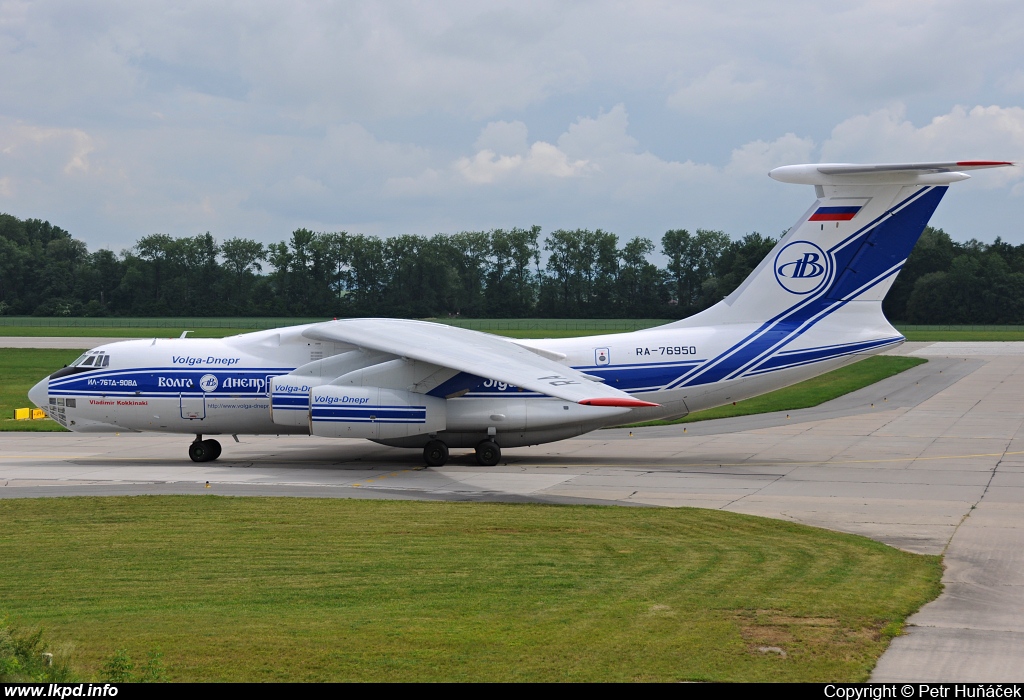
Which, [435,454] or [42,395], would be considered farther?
[42,395]

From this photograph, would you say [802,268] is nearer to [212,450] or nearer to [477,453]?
[477,453]

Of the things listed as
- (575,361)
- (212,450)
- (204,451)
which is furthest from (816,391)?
(204,451)

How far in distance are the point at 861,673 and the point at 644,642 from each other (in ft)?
5.97

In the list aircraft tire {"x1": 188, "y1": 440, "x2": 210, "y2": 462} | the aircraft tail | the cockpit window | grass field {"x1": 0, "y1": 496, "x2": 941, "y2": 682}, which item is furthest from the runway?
the aircraft tail

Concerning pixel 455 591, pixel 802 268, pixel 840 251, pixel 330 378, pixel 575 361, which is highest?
pixel 840 251

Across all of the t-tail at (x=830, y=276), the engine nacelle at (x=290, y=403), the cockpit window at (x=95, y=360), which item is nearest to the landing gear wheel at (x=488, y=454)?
the engine nacelle at (x=290, y=403)

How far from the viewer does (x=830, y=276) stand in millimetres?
23359

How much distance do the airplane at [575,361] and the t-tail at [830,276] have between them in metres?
0.02

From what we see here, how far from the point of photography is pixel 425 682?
7750 mm

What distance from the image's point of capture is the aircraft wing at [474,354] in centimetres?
1728

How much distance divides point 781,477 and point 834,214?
21.7 feet

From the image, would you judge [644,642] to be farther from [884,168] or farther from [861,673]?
[884,168]

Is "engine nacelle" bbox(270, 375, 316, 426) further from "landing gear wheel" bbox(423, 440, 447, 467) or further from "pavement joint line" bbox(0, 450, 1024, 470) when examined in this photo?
"landing gear wheel" bbox(423, 440, 447, 467)
